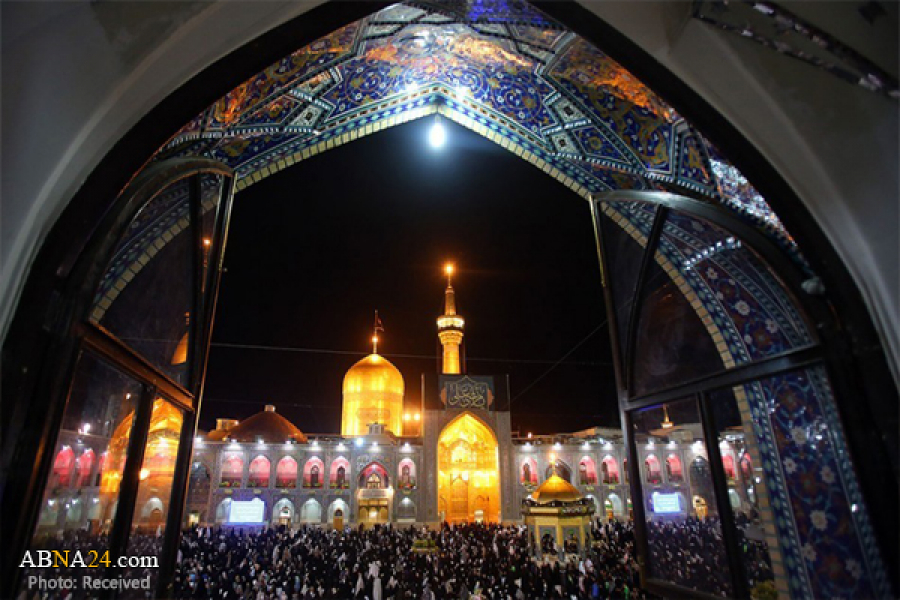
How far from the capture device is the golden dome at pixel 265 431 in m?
25.2

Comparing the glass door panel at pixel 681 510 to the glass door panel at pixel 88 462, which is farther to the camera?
the glass door panel at pixel 681 510

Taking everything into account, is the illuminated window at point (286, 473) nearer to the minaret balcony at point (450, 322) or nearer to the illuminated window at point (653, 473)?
the minaret balcony at point (450, 322)

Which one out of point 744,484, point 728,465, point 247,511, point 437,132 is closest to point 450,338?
point 247,511

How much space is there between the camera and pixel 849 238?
1.96 meters

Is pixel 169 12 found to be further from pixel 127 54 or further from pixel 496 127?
pixel 496 127

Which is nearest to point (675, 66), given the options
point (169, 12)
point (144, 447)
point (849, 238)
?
point (849, 238)

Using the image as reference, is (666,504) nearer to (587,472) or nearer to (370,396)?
(587,472)

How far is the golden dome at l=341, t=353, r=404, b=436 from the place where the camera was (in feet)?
92.1

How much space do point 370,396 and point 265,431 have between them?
592cm

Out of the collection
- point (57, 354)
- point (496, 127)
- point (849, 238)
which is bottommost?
point (57, 354)

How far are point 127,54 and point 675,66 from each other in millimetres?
2347

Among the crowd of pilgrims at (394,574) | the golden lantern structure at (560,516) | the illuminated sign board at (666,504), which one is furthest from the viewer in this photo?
the golden lantern structure at (560,516)

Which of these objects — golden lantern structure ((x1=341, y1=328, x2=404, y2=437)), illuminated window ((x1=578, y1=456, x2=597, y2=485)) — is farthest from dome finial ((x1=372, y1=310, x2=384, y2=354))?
illuminated window ((x1=578, y1=456, x2=597, y2=485))

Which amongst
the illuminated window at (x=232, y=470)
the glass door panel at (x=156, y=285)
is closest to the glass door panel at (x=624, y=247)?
the glass door panel at (x=156, y=285)
